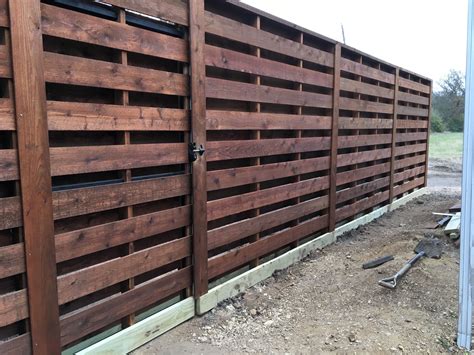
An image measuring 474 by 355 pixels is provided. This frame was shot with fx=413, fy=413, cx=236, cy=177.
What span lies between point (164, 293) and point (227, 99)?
1.46 metres

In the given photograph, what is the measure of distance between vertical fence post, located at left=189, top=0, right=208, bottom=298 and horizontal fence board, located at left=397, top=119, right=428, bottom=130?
4722 mm

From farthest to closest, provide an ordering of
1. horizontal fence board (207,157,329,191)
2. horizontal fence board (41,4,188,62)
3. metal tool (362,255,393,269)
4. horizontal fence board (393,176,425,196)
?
horizontal fence board (393,176,425,196) → metal tool (362,255,393,269) → horizontal fence board (207,157,329,191) → horizontal fence board (41,4,188,62)

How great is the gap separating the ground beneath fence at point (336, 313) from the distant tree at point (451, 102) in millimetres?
25764

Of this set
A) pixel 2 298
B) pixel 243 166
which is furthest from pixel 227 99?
pixel 2 298

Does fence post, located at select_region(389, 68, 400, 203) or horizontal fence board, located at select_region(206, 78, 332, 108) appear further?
fence post, located at select_region(389, 68, 400, 203)

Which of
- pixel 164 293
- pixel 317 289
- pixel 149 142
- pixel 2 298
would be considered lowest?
pixel 317 289

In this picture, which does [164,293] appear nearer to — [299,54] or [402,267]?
[402,267]

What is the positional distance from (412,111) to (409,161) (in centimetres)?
87

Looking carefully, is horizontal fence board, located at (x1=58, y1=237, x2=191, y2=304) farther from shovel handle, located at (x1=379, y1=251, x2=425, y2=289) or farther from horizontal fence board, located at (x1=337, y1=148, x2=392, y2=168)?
horizontal fence board, located at (x1=337, y1=148, x2=392, y2=168)

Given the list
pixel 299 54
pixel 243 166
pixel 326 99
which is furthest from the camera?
pixel 326 99

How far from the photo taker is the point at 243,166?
11.3 ft

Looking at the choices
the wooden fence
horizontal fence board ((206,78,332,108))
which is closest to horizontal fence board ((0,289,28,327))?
the wooden fence

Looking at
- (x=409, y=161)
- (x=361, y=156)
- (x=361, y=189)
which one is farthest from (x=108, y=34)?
(x=409, y=161)

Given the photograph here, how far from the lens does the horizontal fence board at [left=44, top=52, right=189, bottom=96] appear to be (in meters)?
1.97
